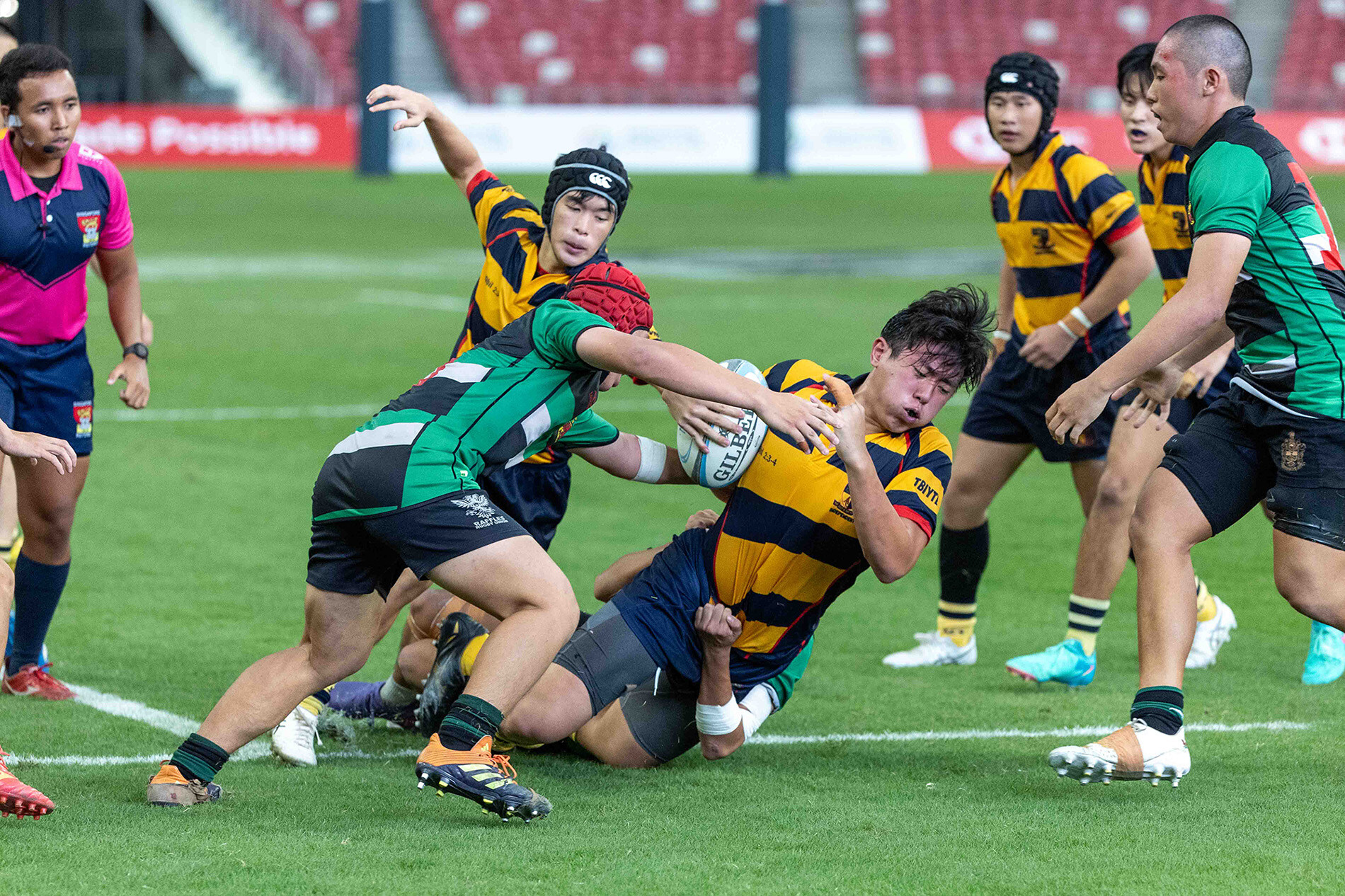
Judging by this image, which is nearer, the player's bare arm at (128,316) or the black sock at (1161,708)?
the black sock at (1161,708)

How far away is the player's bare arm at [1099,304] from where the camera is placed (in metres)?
6.85

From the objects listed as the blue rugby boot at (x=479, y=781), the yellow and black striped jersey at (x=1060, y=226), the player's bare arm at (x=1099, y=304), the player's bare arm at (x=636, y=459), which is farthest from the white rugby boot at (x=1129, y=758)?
the yellow and black striped jersey at (x=1060, y=226)

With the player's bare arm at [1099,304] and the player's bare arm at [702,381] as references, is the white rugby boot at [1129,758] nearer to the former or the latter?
the player's bare arm at [702,381]

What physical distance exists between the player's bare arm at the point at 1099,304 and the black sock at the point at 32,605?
3912 mm

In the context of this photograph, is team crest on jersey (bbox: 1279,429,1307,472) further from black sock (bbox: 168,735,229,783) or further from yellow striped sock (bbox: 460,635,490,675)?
black sock (bbox: 168,735,229,783)

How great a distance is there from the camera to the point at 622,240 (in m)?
24.7

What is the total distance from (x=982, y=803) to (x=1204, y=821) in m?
0.61

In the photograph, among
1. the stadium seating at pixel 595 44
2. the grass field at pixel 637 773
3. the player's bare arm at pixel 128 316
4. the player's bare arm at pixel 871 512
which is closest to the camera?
the grass field at pixel 637 773

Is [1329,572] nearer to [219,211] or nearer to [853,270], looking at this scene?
[853,270]

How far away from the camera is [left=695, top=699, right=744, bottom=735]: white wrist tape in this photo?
512 centimetres

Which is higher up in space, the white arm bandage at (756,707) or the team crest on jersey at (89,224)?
the team crest on jersey at (89,224)

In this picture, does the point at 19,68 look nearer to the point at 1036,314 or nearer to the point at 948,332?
the point at 948,332

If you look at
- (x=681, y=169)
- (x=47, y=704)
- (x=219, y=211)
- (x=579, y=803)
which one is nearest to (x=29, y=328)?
(x=47, y=704)

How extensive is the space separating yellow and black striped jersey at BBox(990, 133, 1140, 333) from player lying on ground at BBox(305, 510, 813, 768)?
2327 mm
